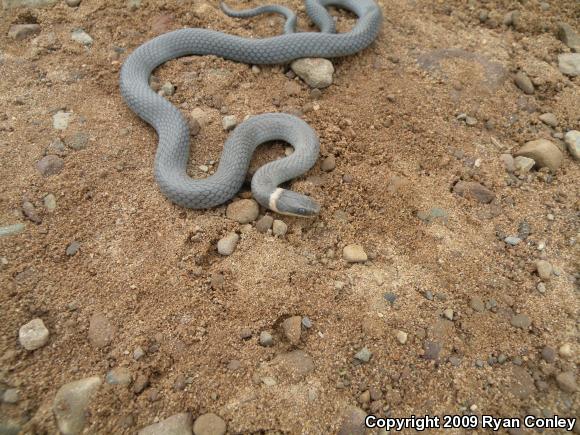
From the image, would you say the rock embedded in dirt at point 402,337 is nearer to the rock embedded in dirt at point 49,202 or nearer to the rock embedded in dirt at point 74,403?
the rock embedded in dirt at point 74,403

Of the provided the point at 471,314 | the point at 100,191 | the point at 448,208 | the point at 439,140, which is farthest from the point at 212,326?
the point at 439,140

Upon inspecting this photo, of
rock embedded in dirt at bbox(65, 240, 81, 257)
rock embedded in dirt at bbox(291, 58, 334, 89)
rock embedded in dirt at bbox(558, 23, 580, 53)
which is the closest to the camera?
rock embedded in dirt at bbox(65, 240, 81, 257)

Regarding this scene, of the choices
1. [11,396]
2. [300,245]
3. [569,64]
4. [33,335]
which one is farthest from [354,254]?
[569,64]

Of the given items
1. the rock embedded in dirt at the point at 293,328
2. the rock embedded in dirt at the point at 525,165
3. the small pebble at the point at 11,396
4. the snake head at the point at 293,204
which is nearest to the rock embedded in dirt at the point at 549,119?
the rock embedded in dirt at the point at 525,165

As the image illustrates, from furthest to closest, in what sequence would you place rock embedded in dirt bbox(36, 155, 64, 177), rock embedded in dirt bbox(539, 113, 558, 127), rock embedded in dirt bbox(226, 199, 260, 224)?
rock embedded in dirt bbox(539, 113, 558, 127) < rock embedded in dirt bbox(36, 155, 64, 177) < rock embedded in dirt bbox(226, 199, 260, 224)

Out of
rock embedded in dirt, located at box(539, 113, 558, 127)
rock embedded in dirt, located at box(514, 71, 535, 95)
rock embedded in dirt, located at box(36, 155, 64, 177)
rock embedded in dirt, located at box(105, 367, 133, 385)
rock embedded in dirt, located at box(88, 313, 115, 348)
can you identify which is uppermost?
rock embedded in dirt, located at box(514, 71, 535, 95)

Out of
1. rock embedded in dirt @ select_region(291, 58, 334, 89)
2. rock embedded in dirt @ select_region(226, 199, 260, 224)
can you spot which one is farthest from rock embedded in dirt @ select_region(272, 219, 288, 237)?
rock embedded in dirt @ select_region(291, 58, 334, 89)

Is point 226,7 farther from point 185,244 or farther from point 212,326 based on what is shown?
point 212,326

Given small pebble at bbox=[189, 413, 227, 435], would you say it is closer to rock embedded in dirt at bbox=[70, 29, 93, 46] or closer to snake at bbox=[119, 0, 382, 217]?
snake at bbox=[119, 0, 382, 217]
